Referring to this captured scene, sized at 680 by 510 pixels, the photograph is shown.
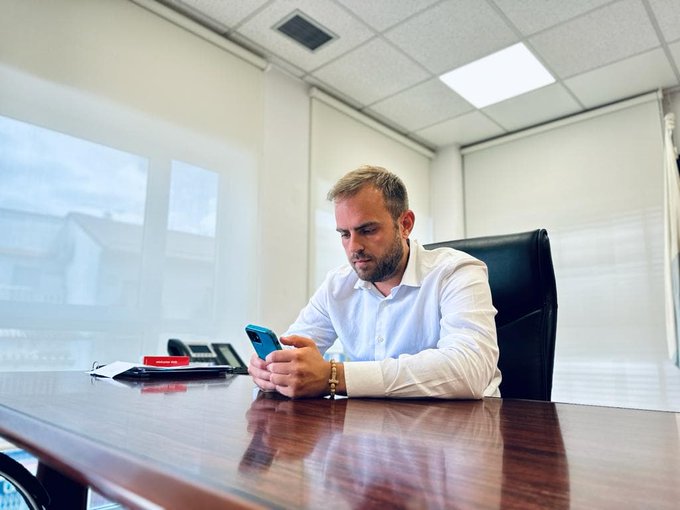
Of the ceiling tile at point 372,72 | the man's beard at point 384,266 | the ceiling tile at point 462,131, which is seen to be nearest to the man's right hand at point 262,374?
the man's beard at point 384,266

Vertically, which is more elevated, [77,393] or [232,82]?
[232,82]

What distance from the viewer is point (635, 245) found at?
3.55m

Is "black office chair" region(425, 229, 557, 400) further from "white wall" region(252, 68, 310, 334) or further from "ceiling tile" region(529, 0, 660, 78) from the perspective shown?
"ceiling tile" region(529, 0, 660, 78)

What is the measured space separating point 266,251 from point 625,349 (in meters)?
2.62

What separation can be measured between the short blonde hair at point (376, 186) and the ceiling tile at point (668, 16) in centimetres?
221

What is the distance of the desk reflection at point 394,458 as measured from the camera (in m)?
0.33

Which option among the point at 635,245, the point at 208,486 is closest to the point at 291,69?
the point at 635,245

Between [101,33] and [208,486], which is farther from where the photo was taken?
[101,33]

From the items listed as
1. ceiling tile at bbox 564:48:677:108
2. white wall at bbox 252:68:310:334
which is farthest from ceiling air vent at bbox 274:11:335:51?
ceiling tile at bbox 564:48:677:108

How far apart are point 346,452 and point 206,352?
188 cm

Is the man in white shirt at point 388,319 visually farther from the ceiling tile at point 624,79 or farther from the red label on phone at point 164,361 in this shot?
the ceiling tile at point 624,79

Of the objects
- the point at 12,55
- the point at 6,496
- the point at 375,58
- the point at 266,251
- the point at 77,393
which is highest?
the point at 375,58

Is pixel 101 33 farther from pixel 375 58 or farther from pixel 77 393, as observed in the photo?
pixel 77 393

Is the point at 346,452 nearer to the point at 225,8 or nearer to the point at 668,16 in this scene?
the point at 225,8
